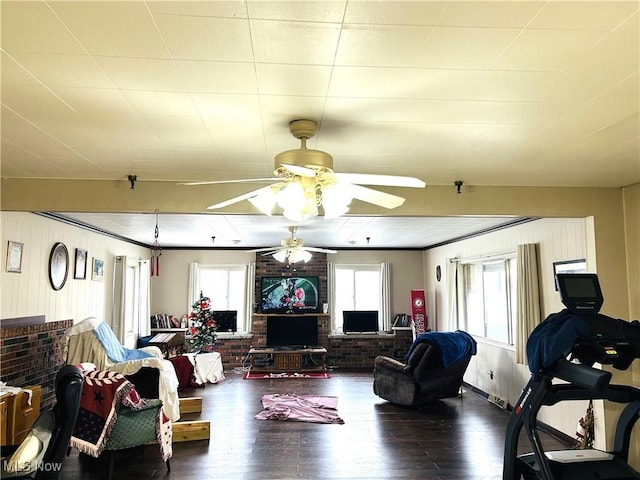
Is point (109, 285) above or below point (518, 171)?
below

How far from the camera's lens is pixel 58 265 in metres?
5.60

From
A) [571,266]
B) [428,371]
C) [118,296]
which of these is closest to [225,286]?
[118,296]

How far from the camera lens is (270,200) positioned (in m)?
2.49

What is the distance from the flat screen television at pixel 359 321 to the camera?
9367 mm

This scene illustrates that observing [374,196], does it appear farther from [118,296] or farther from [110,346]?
[118,296]

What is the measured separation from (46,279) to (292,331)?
494cm

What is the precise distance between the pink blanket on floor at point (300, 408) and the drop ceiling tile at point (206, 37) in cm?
458

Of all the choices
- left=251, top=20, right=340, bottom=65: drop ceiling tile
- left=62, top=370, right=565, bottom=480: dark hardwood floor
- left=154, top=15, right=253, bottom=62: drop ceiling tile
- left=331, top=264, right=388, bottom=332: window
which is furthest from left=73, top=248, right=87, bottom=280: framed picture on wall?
left=251, top=20, right=340, bottom=65: drop ceiling tile

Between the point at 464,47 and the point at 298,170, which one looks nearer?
the point at 464,47

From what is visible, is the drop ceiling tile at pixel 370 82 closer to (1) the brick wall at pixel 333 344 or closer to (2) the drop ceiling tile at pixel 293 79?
(2) the drop ceiling tile at pixel 293 79

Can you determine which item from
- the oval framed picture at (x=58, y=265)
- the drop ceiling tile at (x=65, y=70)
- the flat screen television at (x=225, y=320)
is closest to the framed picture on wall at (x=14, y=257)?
the oval framed picture at (x=58, y=265)

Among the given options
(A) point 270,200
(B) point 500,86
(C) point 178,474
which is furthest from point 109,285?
(B) point 500,86

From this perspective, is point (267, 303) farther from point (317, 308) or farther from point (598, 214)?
point (598, 214)

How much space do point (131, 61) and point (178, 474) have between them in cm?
342
